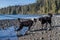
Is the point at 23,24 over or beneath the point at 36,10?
over

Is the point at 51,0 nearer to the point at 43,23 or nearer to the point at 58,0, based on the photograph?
the point at 58,0

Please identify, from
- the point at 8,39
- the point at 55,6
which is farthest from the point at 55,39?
the point at 55,6

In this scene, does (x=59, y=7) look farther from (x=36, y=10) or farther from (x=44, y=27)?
(x=44, y=27)

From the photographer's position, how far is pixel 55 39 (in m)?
12.1

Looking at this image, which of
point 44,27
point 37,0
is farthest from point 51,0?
point 44,27

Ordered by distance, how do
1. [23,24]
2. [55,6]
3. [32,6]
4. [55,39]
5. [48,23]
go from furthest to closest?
[32,6] < [55,6] < [48,23] < [23,24] < [55,39]

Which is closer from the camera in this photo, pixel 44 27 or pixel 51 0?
pixel 44 27

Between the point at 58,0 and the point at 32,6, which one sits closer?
the point at 58,0

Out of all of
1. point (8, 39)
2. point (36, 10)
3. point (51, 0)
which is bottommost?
point (36, 10)

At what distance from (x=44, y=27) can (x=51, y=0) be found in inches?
3482

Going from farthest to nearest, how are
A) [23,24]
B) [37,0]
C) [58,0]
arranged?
[37,0], [58,0], [23,24]

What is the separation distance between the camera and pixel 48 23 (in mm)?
17531

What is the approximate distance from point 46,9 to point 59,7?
6.38 metres

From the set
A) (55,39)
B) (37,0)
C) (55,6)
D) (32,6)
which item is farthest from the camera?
(37,0)
